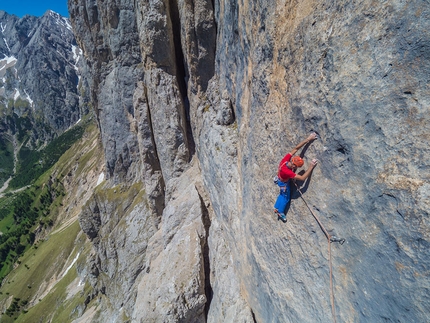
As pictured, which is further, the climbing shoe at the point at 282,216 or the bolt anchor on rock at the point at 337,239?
the climbing shoe at the point at 282,216

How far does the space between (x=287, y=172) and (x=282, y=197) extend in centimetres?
149

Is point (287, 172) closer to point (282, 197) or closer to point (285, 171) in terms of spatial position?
point (285, 171)

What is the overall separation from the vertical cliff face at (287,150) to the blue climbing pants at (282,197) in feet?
1.47

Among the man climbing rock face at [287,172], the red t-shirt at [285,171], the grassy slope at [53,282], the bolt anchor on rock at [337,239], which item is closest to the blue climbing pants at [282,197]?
the man climbing rock face at [287,172]

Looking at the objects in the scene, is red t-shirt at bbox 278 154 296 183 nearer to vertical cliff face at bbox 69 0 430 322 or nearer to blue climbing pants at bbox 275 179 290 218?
blue climbing pants at bbox 275 179 290 218

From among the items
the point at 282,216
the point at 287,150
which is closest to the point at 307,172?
the point at 287,150

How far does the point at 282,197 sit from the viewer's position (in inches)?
402

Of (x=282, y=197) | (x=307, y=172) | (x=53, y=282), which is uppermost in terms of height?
(x=307, y=172)

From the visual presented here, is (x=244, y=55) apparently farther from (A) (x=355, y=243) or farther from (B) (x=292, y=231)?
(A) (x=355, y=243)

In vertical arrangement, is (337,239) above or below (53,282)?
above

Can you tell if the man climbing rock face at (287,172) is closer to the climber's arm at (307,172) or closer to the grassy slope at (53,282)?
the climber's arm at (307,172)

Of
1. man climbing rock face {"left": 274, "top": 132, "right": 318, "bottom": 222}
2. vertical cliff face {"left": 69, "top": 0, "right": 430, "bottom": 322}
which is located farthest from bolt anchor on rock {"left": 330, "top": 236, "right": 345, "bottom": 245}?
man climbing rock face {"left": 274, "top": 132, "right": 318, "bottom": 222}

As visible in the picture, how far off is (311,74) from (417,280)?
20.9 ft

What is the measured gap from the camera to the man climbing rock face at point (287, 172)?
874cm
